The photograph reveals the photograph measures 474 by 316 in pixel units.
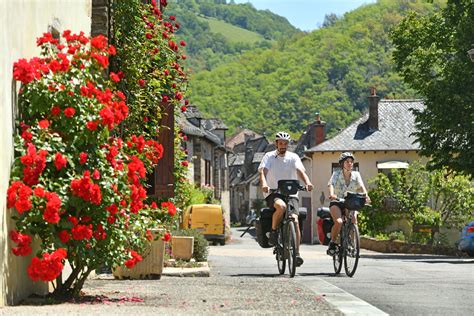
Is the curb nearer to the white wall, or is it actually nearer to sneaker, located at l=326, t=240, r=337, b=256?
sneaker, located at l=326, t=240, r=337, b=256

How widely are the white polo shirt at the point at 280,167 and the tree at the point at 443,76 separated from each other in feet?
53.1

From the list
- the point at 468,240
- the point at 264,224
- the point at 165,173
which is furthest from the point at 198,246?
the point at 468,240

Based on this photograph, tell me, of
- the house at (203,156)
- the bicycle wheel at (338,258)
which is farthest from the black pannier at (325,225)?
the house at (203,156)

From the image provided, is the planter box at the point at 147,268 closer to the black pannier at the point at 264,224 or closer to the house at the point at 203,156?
the black pannier at the point at 264,224

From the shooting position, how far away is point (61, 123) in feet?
32.7

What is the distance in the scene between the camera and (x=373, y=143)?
61.1 metres

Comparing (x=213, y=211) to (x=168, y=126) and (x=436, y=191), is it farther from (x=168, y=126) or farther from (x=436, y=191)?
(x=168, y=126)

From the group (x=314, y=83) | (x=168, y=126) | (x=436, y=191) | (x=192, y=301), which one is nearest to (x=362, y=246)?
(x=436, y=191)

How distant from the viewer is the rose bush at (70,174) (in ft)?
31.0

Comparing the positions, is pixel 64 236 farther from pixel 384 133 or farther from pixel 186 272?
pixel 384 133

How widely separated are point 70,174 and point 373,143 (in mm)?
52092

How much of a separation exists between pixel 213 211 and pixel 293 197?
31.7m

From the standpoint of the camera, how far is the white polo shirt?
15.1 m

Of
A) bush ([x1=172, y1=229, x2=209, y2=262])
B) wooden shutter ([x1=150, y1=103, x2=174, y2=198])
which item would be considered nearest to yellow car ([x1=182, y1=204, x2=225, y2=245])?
bush ([x1=172, y1=229, x2=209, y2=262])
